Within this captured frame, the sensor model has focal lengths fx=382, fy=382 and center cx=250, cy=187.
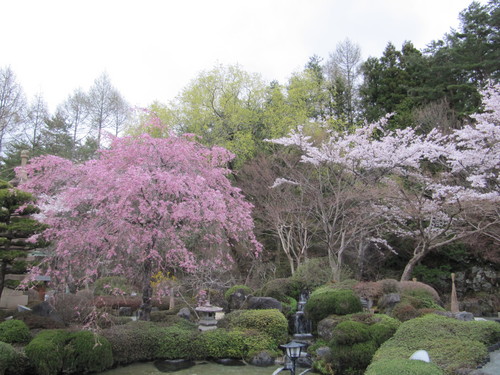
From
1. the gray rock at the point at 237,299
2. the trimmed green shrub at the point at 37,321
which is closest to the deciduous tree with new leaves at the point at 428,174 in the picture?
the gray rock at the point at 237,299

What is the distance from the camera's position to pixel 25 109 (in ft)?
75.0

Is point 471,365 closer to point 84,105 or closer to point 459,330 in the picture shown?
point 459,330

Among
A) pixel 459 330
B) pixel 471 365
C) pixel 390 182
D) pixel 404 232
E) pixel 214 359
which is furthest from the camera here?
pixel 404 232

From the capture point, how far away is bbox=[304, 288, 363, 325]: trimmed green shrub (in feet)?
30.4

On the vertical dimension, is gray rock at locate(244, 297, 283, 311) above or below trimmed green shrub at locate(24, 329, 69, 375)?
above

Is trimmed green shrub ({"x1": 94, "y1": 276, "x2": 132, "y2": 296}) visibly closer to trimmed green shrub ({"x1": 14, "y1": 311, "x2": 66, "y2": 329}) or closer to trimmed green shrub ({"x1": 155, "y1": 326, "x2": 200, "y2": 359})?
trimmed green shrub ({"x1": 14, "y1": 311, "x2": 66, "y2": 329})

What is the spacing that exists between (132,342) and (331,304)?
4.74m

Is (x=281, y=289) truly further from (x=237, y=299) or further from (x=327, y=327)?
(x=327, y=327)

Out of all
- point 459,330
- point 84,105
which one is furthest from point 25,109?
point 459,330

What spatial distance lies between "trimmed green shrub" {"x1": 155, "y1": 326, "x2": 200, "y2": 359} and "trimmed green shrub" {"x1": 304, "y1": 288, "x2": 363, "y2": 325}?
3038 mm

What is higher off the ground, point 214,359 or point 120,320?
point 120,320

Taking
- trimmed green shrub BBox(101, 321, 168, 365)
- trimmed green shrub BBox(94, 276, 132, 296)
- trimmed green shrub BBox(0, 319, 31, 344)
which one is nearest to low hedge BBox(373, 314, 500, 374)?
trimmed green shrub BBox(101, 321, 168, 365)

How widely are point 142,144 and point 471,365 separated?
295 inches

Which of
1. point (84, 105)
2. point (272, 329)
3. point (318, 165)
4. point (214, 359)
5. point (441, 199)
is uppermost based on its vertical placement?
point (84, 105)
